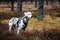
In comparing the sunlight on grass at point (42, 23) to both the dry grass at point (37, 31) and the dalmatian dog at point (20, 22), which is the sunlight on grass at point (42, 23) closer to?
the dry grass at point (37, 31)

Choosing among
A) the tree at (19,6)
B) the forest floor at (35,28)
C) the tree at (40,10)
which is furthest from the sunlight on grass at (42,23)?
the tree at (19,6)

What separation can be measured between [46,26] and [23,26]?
2.94 feet

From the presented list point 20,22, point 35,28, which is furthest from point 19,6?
point 35,28

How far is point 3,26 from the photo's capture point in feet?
26.5

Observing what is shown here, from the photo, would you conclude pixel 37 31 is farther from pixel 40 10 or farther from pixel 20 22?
pixel 40 10

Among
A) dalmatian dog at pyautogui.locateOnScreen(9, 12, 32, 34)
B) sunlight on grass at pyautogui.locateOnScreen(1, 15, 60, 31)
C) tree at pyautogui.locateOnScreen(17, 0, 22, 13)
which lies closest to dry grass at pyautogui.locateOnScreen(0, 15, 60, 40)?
sunlight on grass at pyautogui.locateOnScreen(1, 15, 60, 31)

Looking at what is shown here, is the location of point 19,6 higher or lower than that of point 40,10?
higher

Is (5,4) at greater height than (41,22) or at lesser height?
greater

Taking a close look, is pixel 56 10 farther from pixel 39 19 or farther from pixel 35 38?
pixel 35 38

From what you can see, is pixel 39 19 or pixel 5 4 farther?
pixel 5 4

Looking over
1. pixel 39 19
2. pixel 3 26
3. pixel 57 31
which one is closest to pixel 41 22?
pixel 39 19

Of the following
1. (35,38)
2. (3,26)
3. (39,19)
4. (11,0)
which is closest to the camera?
(35,38)

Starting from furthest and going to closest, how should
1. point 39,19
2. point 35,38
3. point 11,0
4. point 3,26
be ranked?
point 11,0 < point 39,19 < point 3,26 < point 35,38

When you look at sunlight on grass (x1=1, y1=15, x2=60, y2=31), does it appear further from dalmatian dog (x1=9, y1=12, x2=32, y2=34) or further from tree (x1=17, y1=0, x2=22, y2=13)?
tree (x1=17, y1=0, x2=22, y2=13)
